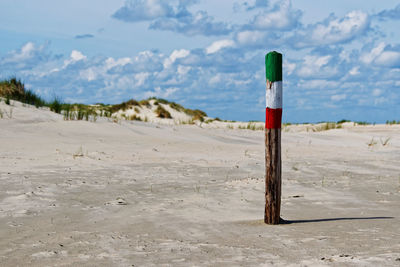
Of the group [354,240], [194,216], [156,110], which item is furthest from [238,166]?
[156,110]

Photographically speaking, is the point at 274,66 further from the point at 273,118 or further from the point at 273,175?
the point at 273,175

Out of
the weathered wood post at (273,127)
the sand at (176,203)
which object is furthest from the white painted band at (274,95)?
the sand at (176,203)

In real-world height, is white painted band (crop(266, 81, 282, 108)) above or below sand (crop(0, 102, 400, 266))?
above

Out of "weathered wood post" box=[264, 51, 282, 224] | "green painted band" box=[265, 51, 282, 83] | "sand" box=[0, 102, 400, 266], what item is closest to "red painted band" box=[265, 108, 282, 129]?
"weathered wood post" box=[264, 51, 282, 224]

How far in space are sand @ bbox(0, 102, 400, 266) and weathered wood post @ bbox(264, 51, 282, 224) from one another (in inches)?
7.9

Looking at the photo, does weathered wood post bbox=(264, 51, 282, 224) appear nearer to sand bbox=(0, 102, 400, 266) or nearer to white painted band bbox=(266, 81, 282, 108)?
white painted band bbox=(266, 81, 282, 108)

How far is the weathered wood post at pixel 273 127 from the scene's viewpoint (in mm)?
4688

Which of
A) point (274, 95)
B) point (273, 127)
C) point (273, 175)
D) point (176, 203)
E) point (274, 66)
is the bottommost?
point (176, 203)

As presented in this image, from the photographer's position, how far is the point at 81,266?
3.27 m

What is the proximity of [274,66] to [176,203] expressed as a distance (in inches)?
83.7

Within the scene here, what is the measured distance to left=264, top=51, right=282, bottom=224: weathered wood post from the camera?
469cm

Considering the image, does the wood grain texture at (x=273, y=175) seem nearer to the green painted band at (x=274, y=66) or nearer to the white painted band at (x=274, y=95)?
the white painted band at (x=274, y=95)

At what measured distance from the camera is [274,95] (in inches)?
185

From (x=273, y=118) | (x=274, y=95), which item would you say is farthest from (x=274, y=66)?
(x=273, y=118)
